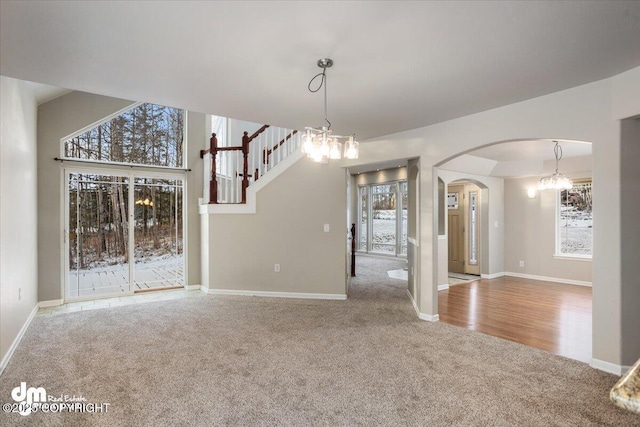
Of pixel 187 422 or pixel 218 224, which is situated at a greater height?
pixel 218 224

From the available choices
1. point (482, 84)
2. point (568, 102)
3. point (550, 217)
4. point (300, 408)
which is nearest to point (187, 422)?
point (300, 408)

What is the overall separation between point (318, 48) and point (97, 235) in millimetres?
4823

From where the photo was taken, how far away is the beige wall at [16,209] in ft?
9.61

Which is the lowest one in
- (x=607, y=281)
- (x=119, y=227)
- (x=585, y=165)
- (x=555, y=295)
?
(x=555, y=295)

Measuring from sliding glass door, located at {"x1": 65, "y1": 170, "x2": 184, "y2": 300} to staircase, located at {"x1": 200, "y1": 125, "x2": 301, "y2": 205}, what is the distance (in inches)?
28.3

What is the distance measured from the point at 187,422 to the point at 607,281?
341 centimetres

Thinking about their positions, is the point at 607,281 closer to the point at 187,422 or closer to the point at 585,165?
the point at 187,422

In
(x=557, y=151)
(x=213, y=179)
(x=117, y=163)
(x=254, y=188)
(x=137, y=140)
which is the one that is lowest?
(x=254, y=188)

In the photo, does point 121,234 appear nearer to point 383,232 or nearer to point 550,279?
point 383,232

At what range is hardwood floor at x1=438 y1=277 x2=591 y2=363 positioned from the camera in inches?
135

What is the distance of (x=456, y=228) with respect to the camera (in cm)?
754

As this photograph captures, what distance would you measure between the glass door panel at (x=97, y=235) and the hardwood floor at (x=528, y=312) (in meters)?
5.07

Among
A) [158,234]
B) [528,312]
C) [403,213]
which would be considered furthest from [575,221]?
[158,234]

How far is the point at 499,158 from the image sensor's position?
627 centimetres
